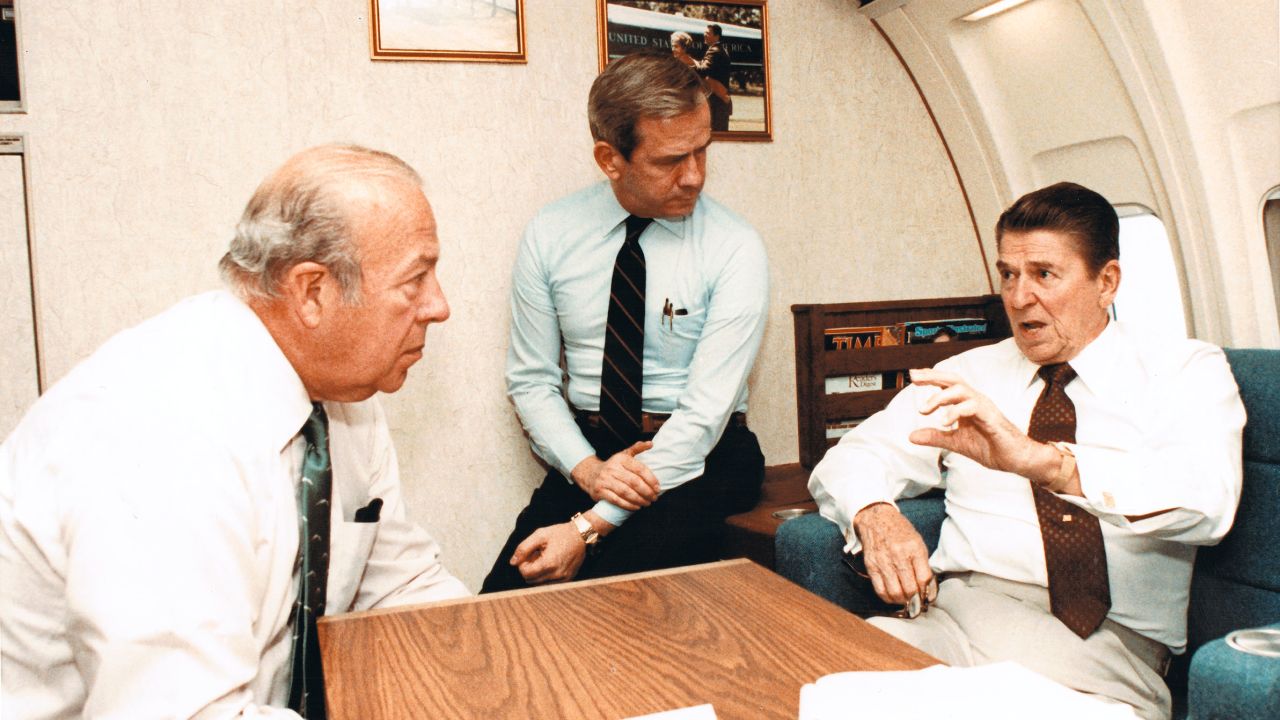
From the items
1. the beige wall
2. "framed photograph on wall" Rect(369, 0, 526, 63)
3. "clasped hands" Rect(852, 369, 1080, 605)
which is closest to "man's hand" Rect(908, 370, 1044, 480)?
"clasped hands" Rect(852, 369, 1080, 605)

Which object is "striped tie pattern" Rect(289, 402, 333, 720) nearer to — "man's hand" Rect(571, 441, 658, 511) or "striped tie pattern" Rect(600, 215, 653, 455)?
"man's hand" Rect(571, 441, 658, 511)

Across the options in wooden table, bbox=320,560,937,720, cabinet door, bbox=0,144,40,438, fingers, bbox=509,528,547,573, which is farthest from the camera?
cabinet door, bbox=0,144,40,438

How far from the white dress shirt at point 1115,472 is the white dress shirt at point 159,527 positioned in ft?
4.39

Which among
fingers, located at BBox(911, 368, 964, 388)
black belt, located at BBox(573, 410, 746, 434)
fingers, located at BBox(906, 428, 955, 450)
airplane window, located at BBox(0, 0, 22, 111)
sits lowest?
black belt, located at BBox(573, 410, 746, 434)

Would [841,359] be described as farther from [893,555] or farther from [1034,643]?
[1034,643]

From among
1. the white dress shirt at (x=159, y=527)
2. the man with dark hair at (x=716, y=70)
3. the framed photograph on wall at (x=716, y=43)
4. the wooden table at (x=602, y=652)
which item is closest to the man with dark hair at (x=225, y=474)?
the white dress shirt at (x=159, y=527)

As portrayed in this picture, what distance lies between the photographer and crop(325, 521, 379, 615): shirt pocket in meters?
1.65

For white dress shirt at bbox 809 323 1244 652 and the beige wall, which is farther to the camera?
the beige wall

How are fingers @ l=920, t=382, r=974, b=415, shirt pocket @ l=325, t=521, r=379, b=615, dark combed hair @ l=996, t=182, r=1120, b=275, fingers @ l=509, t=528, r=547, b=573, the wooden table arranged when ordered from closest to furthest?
1. the wooden table
2. shirt pocket @ l=325, t=521, r=379, b=615
3. fingers @ l=920, t=382, r=974, b=415
4. dark combed hair @ l=996, t=182, r=1120, b=275
5. fingers @ l=509, t=528, r=547, b=573

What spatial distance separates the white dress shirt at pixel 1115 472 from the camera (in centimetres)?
184

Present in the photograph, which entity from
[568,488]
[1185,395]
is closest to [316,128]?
[568,488]

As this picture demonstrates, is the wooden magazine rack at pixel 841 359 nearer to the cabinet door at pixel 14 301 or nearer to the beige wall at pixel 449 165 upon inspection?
the beige wall at pixel 449 165

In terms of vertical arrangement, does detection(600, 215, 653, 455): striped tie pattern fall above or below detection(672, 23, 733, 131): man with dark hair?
below

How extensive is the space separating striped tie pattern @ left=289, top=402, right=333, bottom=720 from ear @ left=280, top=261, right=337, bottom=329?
20 cm
